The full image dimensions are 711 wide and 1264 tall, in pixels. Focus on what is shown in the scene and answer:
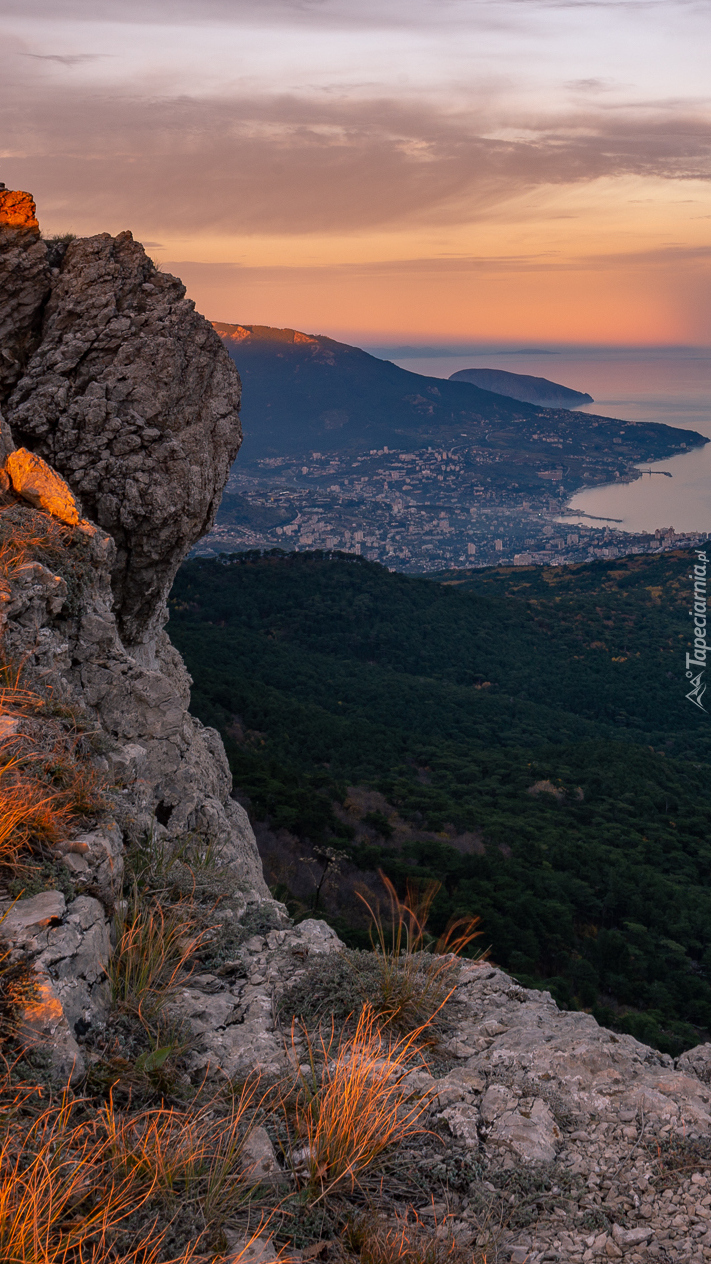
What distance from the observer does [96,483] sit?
24.4 feet

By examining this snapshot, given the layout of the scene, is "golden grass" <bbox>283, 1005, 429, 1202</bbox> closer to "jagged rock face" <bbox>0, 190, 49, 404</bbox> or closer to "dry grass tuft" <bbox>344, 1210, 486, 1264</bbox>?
"dry grass tuft" <bbox>344, 1210, 486, 1264</bbox>

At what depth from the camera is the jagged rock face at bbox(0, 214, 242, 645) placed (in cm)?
738

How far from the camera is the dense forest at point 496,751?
16641mm

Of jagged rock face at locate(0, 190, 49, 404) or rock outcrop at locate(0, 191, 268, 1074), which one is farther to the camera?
jagged rock face at locate(0, 190, 49, 404)

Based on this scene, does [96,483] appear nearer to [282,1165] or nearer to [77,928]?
[77,928]

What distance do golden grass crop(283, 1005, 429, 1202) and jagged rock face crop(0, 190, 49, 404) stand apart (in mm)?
7060

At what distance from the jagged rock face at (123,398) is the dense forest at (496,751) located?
6457 mm

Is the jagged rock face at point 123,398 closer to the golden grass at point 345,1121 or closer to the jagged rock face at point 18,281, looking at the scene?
the jagged rock face at point 18,281

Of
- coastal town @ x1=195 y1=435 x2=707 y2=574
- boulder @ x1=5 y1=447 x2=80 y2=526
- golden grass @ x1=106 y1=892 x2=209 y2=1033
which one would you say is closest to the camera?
golden grass @ x1=106 y1=892 x2=209 y2=1033

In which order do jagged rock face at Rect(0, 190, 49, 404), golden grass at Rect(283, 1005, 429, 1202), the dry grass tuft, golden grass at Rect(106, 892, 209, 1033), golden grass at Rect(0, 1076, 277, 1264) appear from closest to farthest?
golden grass at Rect(0, 1076, 277, 1264) < the dry grass tuft < golden grass at Rect(283, 1005, 429, 1202) < golden grass at Rect(106, 892, 209, 1033) < jagged rock face at Rect(0, 190, 49, 404)

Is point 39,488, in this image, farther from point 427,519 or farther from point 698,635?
point 427,519

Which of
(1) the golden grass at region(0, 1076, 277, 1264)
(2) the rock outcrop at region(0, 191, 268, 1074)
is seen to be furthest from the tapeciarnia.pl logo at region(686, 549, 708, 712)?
(1) the golden grass at region(0, 1076, 277, 1264)

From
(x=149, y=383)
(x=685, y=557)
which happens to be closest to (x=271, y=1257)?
(x=149, y=383)

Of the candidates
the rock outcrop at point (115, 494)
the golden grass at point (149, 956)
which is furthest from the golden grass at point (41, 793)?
the golden grass at point (149, 956)
